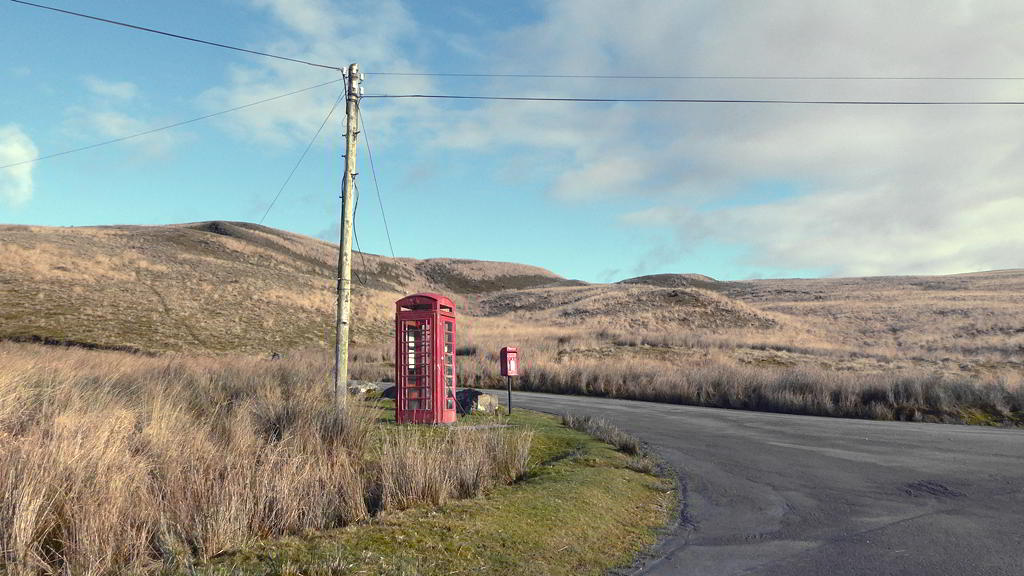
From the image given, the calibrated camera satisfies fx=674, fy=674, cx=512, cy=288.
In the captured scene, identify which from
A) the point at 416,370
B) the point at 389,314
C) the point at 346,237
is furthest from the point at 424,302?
the point at 389,314

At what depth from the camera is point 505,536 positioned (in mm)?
5805

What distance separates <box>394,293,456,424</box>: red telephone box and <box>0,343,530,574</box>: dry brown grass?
342cm

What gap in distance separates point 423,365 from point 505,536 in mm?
7728

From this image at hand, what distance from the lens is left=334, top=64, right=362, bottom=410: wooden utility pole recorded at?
11508mm

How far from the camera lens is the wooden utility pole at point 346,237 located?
453 inches

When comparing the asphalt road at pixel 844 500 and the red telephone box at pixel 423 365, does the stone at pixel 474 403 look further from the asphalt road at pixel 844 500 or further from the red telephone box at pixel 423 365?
the asphalt road at pixel 844 500

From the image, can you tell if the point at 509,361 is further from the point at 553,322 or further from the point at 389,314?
the point at 553,322

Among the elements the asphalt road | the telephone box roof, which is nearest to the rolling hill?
the asphalt road

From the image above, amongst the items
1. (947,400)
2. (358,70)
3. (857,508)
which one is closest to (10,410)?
(358,70)

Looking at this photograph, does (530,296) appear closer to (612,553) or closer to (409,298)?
(409,298)

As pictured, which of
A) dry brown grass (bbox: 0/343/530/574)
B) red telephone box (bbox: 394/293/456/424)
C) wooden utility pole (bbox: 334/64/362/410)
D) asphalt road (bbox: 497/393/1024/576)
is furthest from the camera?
red telephone box (bbox: 394/293/456/424)

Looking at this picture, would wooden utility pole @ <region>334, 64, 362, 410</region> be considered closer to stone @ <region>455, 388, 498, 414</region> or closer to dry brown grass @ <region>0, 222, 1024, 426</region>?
dry brown grass @ <region>0, 222, 1024, 426</region>

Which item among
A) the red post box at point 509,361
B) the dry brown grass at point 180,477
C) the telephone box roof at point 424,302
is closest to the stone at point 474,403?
the red post box at point 509,361

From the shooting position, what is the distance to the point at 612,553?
19.7 feet
